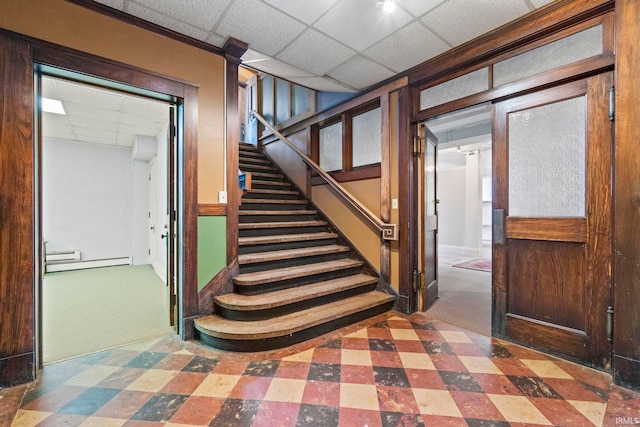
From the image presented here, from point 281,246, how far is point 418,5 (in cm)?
260

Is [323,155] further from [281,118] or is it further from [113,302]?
[113,302]

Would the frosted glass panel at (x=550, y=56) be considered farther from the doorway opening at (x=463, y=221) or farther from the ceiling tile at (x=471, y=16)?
the doorway opening at (x=463, y=221)

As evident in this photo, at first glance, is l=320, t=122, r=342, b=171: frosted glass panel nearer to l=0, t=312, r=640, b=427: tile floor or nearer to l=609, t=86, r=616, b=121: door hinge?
l=0, t=312, r=640, b=427: tile floor

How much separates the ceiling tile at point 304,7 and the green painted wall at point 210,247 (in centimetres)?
176

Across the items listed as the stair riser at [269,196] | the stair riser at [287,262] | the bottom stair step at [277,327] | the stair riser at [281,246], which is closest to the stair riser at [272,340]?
the bottom stair step at [277,327]

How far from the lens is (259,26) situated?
2242 mm

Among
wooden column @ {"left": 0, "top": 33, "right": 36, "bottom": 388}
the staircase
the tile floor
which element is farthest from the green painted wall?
wooden column @ {"left": 0, "top": 33, "right": 36, "bottom": 388}

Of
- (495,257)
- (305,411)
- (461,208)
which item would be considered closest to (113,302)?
(305,411)

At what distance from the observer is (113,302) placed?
3.35 m

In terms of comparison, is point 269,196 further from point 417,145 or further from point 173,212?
point 417,145

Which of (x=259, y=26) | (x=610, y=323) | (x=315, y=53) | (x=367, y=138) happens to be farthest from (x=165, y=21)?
(x=610, y=323)

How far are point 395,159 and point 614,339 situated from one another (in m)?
2.17

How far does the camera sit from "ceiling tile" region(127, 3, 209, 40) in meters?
2.04

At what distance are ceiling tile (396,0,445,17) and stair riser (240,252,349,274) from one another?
248 cm
